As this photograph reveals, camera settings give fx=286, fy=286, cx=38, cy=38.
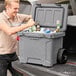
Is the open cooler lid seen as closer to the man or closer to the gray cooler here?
the gray cooler

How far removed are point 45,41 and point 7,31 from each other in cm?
43

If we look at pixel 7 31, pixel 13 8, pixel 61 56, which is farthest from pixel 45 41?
pixel 13 8

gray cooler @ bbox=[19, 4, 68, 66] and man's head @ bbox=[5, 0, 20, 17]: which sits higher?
man's head @ bbox=[5, 0, 20, 17]

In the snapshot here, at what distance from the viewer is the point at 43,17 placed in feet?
11.1

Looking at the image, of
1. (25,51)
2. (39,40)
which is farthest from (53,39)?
(25,51)

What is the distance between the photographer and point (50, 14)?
11.0 ft

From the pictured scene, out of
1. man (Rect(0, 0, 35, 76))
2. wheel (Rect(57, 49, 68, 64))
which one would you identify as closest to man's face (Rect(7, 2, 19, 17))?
man (Rect(0, 0, 35, 76))

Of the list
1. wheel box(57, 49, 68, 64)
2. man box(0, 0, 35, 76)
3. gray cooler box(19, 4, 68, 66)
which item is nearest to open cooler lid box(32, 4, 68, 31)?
gray cooler box(19, 4, 68, 66)

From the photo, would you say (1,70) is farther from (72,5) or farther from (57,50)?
(72,5)

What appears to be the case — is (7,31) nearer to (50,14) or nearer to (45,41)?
(45,41)

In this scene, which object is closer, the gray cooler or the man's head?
the gray cooler

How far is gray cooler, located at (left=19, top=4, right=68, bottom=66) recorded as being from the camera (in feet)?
9.93

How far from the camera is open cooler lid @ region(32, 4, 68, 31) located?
10.7ft

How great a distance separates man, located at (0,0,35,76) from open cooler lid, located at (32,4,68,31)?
0.12 metres
